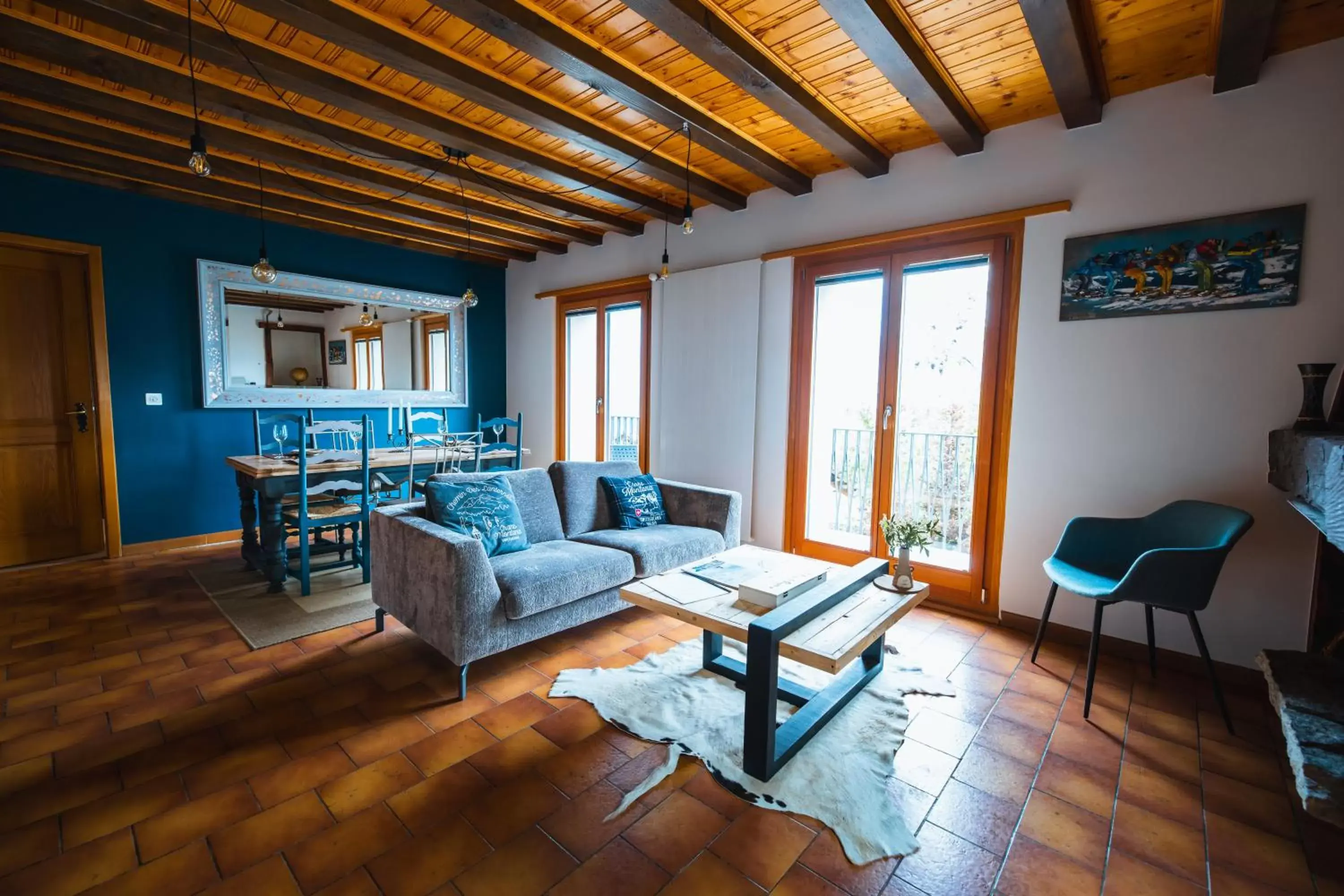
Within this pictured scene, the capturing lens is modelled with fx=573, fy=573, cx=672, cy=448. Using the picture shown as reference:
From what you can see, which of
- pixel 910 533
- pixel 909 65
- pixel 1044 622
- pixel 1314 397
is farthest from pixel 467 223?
pixel 1314 397

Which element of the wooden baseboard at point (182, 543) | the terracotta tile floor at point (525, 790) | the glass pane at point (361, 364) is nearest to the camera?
the terracotta tile floor at point (525, 790)

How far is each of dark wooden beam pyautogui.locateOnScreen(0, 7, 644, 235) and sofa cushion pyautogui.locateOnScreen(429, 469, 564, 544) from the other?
6.19 feet

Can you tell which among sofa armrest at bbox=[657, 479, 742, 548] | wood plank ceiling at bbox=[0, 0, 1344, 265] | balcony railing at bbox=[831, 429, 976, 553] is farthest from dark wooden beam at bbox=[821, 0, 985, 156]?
sofa armrest at bbox=[657, 479, 742, 548]

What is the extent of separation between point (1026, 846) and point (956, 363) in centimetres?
241

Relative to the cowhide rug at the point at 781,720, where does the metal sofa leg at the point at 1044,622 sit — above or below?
above

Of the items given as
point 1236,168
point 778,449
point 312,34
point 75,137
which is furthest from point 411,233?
point 1236,168

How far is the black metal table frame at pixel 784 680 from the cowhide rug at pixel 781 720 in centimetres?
5

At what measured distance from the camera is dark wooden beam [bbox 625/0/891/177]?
2.01 meters

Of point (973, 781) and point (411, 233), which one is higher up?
point (411, 233)

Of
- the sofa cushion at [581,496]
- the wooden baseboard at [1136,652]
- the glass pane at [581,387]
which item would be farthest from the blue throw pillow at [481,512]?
the wooden baseboard at [1136,652]

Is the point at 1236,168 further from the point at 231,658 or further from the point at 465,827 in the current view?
the point at 231,658

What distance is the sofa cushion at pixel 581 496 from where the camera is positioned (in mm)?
3264

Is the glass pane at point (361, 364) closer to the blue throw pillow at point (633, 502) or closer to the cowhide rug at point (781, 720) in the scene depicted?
the blue throw pillow at point (633, 502)

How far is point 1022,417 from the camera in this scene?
9.84 feet
